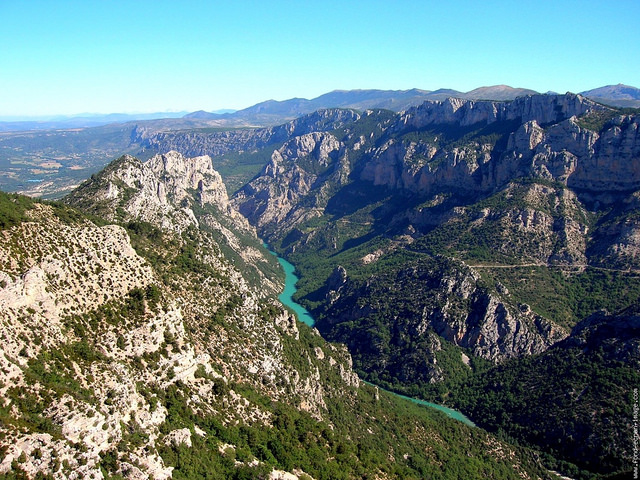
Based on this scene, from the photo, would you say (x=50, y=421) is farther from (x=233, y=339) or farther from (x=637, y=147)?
(x=637, y=147)

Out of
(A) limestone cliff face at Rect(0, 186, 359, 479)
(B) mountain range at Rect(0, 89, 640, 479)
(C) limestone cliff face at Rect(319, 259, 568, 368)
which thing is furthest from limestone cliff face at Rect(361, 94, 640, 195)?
(A) limestone cliff face at Rect(0, 186, 359, 479)

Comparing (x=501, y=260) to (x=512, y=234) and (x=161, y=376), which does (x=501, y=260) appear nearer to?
(x=512, y=234)

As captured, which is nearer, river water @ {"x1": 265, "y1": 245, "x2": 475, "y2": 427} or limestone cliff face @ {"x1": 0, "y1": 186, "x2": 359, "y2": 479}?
limestone cliff face @ {"x1": 0, "y1": 186, "x2": 359, "y2": 479}

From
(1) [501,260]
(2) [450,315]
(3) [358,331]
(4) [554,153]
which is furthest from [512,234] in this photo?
(3) [358,331]

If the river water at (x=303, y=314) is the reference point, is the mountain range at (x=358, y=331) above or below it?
above

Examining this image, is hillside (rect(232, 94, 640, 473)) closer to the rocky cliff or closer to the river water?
the rocky cliff

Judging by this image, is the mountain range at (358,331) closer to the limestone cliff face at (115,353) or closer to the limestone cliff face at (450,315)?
the limestone cliff face at (115,353)

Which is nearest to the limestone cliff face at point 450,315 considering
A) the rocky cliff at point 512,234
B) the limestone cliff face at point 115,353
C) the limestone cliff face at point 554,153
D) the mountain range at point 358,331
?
the rocky cliff at point 512,234

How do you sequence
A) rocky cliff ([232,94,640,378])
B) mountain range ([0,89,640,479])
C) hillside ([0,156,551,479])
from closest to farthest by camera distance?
hillside ([0,156,551,479]) < mountain range ([0,89,640,479]) < rocky cliff ([232,94,640,378])
